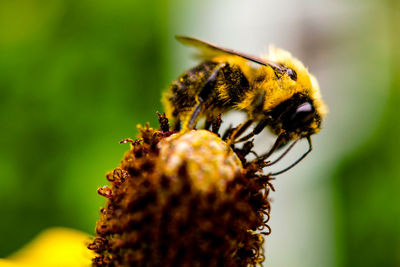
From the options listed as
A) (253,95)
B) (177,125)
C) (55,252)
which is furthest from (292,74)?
(55,252)

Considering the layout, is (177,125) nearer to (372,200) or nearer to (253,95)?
(253,95)

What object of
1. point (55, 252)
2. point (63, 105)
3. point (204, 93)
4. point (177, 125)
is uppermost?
point (204, 93)

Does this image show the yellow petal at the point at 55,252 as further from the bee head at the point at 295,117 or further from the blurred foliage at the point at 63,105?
the bee head at the point at 295,117

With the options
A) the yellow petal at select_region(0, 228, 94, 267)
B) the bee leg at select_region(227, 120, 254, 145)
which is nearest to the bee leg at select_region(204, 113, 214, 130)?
the bee leg at select_region(227, 120, 254, 145)

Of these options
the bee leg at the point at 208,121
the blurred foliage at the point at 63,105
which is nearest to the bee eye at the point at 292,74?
the bee leg at the point at 208,121

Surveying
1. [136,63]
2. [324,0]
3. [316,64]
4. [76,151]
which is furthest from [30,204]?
[324,0]

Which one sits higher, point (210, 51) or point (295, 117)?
point (210, 51)
